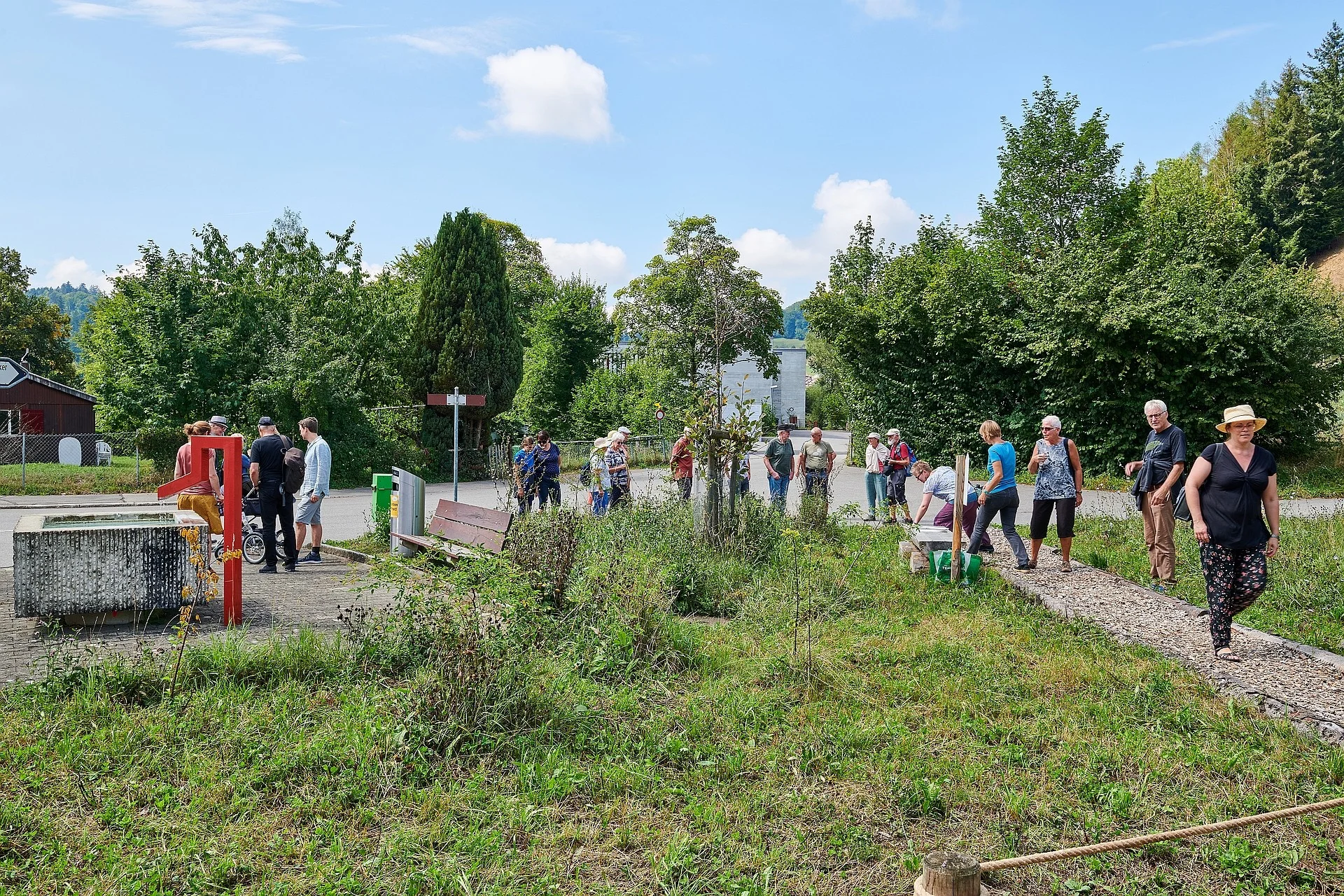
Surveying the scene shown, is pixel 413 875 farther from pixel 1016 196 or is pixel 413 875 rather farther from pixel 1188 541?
pixel 1016 196

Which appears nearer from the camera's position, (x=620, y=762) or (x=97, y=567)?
(x=620, y=762)

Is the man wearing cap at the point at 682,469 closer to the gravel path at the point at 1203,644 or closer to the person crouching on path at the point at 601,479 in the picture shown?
the person crouching on path at the point at 601,479

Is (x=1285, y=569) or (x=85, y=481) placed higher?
(x=85, y=481)

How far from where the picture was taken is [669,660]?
20.4 ft

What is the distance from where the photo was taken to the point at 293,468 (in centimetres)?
1027

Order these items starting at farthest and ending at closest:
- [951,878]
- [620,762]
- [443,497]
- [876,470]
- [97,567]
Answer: [443,497], [876,470], [97,567], [620,762], [951,878]

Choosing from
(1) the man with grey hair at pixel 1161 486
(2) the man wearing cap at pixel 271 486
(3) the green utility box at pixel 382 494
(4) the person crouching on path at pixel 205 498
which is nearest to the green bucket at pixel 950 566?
(1) the man with grey hair at pixel 1161 486

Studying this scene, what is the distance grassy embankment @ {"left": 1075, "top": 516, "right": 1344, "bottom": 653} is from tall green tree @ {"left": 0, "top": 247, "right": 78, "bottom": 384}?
167ft

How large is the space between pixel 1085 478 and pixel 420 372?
16.6 m

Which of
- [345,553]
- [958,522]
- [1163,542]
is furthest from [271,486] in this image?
[1163,542]

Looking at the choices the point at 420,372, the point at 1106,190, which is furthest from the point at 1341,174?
the point at 420,372

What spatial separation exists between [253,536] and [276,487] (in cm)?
121

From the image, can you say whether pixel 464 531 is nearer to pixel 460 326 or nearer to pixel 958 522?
pixel 958 522

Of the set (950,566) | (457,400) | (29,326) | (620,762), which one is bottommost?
(620,762)
